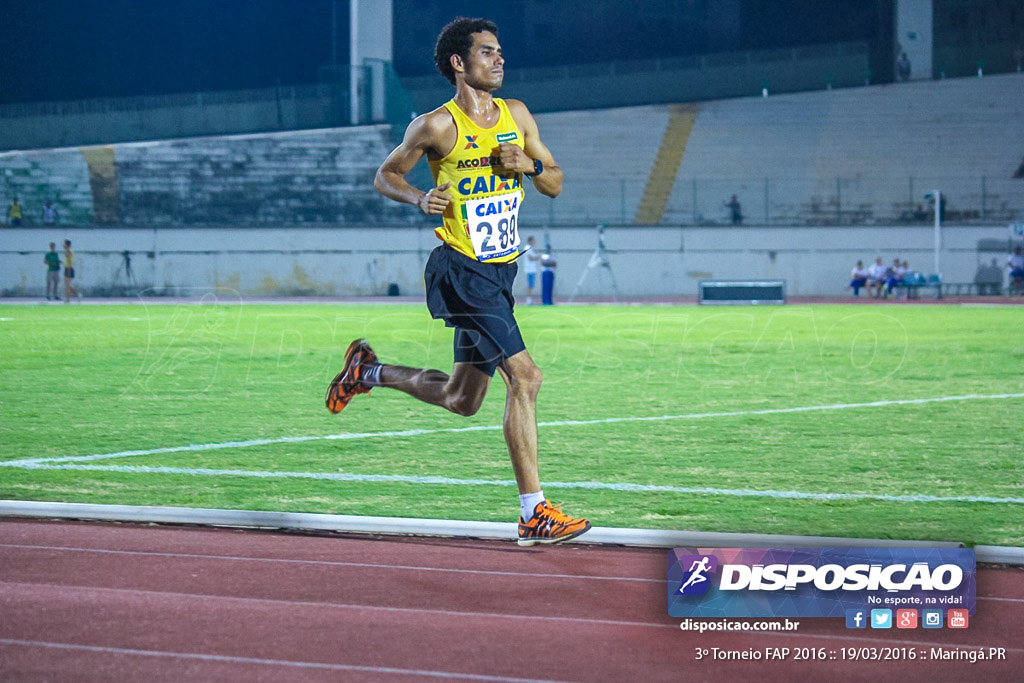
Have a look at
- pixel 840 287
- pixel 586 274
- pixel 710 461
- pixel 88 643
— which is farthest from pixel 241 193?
pixel 88 643

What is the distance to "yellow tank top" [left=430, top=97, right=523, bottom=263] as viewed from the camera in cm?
592

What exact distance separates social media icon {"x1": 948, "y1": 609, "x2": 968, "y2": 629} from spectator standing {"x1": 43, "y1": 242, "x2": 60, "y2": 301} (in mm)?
37374

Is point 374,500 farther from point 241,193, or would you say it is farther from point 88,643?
point 241,193

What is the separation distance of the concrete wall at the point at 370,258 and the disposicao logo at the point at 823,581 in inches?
1471

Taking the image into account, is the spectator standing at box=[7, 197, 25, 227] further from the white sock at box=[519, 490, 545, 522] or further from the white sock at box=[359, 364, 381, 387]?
the white sock at box=[519, 490, 545, 522]

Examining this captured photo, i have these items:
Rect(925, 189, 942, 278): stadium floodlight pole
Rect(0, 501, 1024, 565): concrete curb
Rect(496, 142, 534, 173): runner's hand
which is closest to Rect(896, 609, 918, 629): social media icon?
Rect(0, 501, 1024, 565): concrete curb

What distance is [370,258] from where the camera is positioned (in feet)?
137

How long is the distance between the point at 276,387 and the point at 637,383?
13.1ft

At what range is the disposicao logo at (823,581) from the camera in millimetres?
3789

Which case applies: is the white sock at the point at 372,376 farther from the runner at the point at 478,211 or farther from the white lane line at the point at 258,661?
the white lane line at the point at 258,661

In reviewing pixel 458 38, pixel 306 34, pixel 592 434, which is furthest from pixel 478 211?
pixel 306 34

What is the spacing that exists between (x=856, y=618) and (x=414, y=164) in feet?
9.87

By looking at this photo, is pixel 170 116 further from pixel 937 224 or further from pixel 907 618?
pixel 907 618

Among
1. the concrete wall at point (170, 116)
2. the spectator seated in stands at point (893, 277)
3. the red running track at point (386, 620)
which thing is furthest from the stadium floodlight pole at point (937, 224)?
the red running track at point (386, 620)
